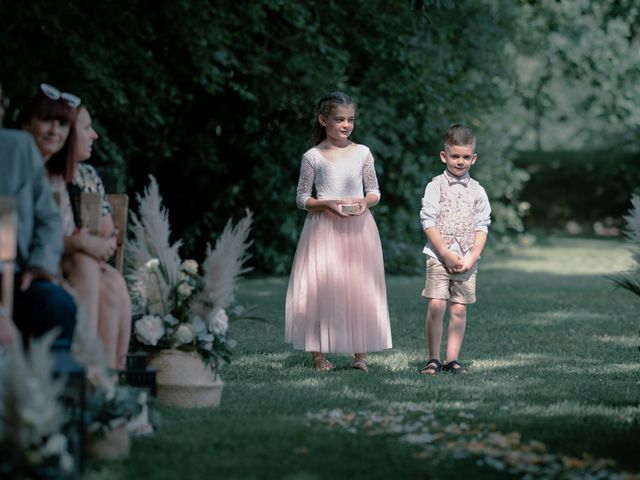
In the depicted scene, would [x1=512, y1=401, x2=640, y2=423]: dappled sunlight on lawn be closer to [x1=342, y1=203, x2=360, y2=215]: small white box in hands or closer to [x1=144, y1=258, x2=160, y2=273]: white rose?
[x1=342, y1=203, x2=360, y2=215]: small white box in hands

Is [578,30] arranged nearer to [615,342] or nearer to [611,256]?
[611,256]

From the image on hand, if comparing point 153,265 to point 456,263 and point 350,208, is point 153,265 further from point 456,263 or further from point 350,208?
point 456,263

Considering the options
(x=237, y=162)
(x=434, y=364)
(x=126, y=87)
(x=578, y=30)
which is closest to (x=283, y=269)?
(x=237, y=162)

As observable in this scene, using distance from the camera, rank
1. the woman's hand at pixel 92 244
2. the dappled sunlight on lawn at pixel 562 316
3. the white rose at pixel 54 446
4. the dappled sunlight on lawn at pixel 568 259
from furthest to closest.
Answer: the dappled sunlight on lawn at pixel 568 259 → the dappled sunlight on lawn at pixel 562 316 → the woman's hand at pixel 92 244 → the white rose at pixel 54 446

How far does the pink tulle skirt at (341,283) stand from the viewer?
24.4ft

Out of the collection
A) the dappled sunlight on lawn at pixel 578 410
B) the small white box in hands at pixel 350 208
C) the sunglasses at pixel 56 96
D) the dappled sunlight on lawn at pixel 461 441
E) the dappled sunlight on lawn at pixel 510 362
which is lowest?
the dappled sunlight on lawn at pixel 461 441

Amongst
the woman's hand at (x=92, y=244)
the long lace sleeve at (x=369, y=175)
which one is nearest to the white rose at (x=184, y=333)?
the woman's hand at (x=92, y=244)

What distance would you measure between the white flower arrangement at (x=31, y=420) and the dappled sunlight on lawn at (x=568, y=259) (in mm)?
12900

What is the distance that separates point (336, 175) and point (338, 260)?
56cm

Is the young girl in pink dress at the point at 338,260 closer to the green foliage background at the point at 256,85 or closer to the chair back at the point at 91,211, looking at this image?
the chair back at the point at 91,211

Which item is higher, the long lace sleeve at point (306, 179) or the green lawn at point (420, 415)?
the long lace sleeve at point (306, 179)

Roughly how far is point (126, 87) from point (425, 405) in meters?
8.41

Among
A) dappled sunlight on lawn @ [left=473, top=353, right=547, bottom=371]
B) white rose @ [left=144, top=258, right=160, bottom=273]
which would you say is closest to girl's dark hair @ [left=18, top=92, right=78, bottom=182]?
white rose @ [left=144, top=258, right=160, bottom=273]

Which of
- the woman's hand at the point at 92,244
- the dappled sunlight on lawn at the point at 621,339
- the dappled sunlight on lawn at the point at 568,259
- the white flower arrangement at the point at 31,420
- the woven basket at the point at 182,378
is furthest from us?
the dappled sunlight on lawn at the point at 568,259
